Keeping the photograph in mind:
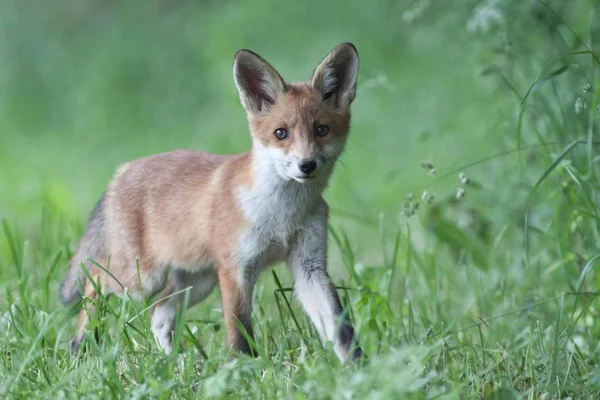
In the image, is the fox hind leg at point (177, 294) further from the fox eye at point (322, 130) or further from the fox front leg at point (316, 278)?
the fox eye at point (322, 130)

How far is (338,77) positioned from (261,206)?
727 mm

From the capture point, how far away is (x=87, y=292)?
5.34 metres

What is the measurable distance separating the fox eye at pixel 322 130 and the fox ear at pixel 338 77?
0.72 ft

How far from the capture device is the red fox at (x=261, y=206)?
4660mm

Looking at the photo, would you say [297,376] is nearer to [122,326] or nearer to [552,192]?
[122,326]

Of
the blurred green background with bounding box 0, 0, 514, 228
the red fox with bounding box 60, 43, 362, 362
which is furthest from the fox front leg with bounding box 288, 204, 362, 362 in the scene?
the blurred green background with bounding box 0, 0, 514, 228

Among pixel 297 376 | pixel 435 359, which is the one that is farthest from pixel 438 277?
pixel 297 376

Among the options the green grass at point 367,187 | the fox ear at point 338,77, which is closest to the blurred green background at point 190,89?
the green grass at point 367,187

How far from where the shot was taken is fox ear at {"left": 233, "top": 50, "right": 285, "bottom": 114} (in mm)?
4820

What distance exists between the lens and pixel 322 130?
4723mm

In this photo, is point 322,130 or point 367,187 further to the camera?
point 367,187

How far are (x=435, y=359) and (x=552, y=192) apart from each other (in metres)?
1.76

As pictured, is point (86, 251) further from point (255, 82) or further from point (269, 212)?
point (255, 82)

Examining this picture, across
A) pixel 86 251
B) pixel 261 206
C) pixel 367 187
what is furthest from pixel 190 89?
pixel 261 206
